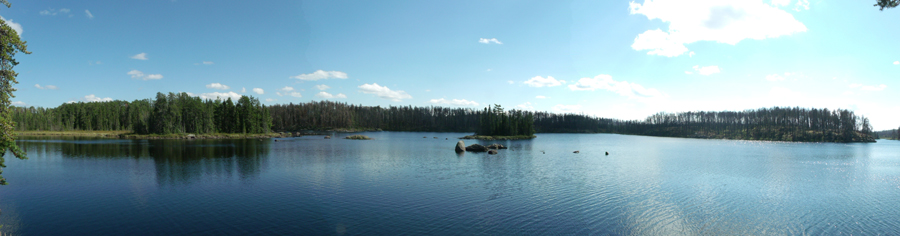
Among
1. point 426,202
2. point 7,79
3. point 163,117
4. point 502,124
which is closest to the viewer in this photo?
point 7,79

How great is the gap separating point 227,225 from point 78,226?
7.34 metres

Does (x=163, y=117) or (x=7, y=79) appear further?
(x=163, y=117)

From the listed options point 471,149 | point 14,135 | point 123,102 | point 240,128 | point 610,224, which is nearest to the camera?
point 14,135

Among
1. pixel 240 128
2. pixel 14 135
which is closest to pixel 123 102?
pixel 240 128

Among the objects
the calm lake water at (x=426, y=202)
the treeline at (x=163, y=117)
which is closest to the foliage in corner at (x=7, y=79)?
the calm lake water at (x=426, y=202)

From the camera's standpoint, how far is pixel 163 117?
113m

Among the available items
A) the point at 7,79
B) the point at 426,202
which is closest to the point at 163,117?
the point at 7,79

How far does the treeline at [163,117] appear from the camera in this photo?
376 feet

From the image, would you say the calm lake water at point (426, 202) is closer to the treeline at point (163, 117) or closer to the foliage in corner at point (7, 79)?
the foliage in corner at point (7, 79)

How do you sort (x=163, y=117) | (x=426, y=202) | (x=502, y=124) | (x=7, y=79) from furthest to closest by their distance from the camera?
(x=502, y=124) < (x=163, y=117) < (x=426, y=202) < (x=7, y=79)

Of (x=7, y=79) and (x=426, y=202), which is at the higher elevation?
(x=7, y=79)

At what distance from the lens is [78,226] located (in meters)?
19.0

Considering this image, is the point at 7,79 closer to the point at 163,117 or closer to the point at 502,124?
the point at 163,117

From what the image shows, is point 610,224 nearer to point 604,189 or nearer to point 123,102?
Result: point 604,189
